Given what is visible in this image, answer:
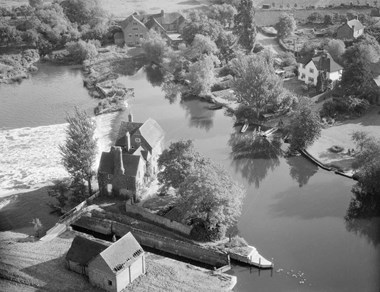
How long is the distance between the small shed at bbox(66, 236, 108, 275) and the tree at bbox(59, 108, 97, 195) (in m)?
8.16

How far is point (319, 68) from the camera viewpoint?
48812 millimetres

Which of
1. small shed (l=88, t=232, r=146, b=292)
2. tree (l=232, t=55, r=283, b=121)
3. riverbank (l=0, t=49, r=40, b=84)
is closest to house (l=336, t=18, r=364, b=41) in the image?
tree (l=232, t=55, r=283, b=121)

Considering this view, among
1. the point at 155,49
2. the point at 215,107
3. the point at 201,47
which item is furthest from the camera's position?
the point at 155,49

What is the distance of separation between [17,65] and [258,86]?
31261mm

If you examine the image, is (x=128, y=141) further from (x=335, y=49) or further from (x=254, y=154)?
(x=335, y=49)

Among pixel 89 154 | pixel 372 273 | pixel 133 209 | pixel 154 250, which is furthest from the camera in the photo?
pixel 89 154

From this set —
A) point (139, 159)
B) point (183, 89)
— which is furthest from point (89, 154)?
point (183, 89)

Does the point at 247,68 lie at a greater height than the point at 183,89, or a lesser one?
greater

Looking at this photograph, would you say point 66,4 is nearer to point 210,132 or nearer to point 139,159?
point 210,132

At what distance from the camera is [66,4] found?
238 ft

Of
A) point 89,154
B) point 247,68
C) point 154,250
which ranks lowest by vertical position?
point 154,250

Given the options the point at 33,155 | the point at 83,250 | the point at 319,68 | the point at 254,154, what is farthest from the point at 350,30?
the point at 83,250

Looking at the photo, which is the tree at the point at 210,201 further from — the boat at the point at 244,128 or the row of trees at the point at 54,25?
the row of trees at the point at 54,25

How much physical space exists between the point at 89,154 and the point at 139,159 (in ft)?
12.2
